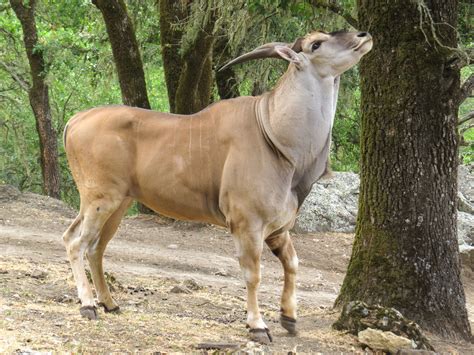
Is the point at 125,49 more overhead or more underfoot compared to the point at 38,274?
more overhead

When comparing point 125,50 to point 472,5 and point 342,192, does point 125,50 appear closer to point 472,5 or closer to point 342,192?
point 342,192

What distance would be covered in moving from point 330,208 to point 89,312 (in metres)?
8.27

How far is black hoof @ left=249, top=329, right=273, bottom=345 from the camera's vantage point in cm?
551

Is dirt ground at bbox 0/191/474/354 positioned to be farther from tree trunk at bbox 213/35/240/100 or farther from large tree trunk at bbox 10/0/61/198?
large tree trunk at bbox 10/0/61/198

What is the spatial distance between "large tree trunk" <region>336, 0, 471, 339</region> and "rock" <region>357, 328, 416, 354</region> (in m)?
0.66

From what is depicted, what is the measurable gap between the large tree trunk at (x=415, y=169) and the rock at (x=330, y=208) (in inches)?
265

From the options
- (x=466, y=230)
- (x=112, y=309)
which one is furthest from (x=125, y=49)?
(x=112, y=309)

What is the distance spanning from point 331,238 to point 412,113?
692 cm

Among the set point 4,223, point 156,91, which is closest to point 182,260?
point 4,223

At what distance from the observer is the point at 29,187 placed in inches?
1000

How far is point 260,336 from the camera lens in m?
5.52

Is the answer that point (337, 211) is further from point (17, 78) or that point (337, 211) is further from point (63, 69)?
point (17, 78)

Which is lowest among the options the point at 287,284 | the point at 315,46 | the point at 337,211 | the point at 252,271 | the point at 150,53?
the point at 337,211

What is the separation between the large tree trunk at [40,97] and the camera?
1744 centimetres
